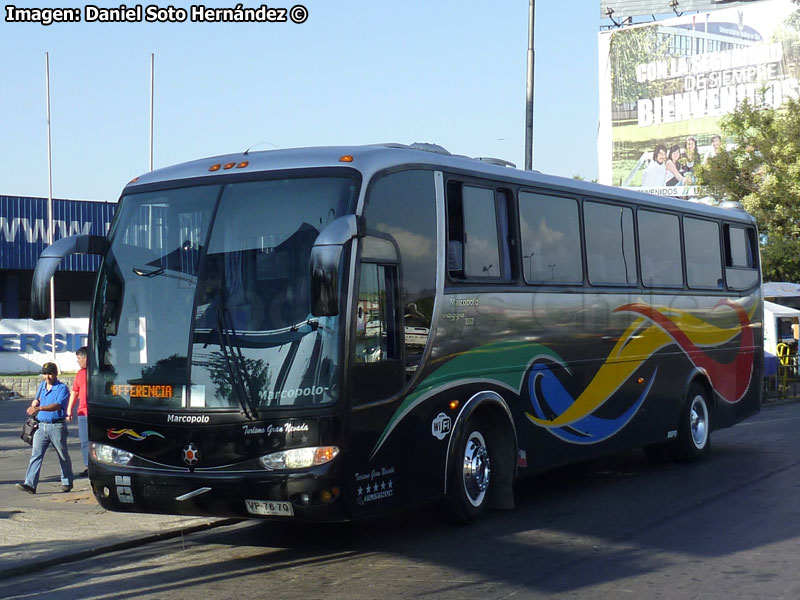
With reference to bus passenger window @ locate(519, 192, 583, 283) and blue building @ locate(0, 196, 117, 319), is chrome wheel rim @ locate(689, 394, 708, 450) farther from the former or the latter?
blue building @ locate(0, 196, 117, 319)

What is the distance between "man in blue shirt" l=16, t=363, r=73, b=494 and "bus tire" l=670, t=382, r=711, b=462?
25.0 feet

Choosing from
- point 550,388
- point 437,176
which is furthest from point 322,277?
point 550,388

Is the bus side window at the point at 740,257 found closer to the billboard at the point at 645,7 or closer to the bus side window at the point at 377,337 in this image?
the bus side window at the point at 377,337

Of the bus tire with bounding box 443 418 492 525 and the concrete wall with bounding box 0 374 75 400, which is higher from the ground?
the concrete wall with bounding box 0 374 75 400

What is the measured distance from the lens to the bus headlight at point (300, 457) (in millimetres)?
7953

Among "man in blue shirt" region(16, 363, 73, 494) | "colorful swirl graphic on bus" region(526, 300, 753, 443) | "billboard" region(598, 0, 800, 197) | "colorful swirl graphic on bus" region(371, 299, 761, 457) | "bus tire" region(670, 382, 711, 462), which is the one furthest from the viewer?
"billboard" region(598, 0, 800, 197)

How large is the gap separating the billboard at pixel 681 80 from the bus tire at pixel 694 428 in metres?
59.0

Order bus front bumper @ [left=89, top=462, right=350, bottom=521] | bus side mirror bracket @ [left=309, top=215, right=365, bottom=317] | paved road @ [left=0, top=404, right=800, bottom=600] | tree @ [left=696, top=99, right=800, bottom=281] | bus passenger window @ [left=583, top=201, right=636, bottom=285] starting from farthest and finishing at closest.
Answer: tree @ [left=696, top=99, right=800, bottom=281] < bus passenger window @ [left=583, top=201, right=636, bottom=285] < bus front bumper @ [left=89, top=462, right=350, bottom=521] < paved road @ [left=0, top=404, right=800, bottom=600] < bus side mirror bracket @ [left=309, top=215, right=365, bottom=317]

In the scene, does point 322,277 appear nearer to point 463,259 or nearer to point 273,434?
point 273,434

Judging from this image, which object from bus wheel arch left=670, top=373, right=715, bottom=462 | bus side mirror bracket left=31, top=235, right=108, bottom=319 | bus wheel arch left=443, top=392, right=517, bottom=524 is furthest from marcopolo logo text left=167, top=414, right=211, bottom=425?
bus wheel arch left=670, top=373, right=715, bottom=462

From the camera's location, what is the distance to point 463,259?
974cm

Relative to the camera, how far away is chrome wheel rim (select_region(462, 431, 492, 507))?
9711 millimetres

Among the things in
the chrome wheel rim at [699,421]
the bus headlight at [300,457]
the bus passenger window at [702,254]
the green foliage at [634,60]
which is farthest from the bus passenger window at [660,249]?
the green foliage at [634,60]

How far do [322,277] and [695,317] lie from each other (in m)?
8.48
